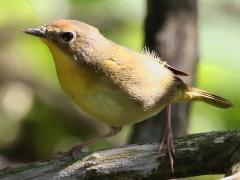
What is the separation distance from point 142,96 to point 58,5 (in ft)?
6.60

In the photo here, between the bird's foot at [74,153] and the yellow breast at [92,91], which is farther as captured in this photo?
the yellow breast at [92,91]

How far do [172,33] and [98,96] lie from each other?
3.69ft

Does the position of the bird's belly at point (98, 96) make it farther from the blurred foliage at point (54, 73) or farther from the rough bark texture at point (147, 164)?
the blurred foliage at point (54, 73)

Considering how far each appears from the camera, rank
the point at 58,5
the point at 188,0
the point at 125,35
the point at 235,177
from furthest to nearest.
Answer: the point at 125,35 < the point at 58,5 < the point at 188,0 < the point at 235,177

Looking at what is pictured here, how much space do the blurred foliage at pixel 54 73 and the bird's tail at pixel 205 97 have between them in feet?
2.40

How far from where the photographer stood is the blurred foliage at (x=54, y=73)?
597cm

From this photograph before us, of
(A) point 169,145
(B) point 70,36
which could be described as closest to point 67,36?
(B) point 70,36

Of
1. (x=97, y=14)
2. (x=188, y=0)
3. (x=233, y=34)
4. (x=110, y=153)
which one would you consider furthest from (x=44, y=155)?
(x=110, y=153)

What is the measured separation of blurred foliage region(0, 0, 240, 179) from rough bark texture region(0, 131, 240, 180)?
6.36 feet

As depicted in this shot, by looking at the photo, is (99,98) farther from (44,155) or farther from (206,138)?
(44,155)

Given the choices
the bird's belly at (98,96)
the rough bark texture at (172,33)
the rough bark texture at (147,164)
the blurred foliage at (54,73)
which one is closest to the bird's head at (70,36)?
the bird's belly at (98,96)

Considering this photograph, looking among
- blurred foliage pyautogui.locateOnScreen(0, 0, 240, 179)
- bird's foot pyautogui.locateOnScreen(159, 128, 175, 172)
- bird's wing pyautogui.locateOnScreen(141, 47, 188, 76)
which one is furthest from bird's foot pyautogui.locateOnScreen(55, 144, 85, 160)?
blurred foliage pyautogui.locateOnScreen(0, 0, 240, 179)

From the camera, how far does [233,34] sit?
244 inches

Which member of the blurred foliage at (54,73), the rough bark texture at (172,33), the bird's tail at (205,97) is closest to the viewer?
the bird's tail at (205,97)
